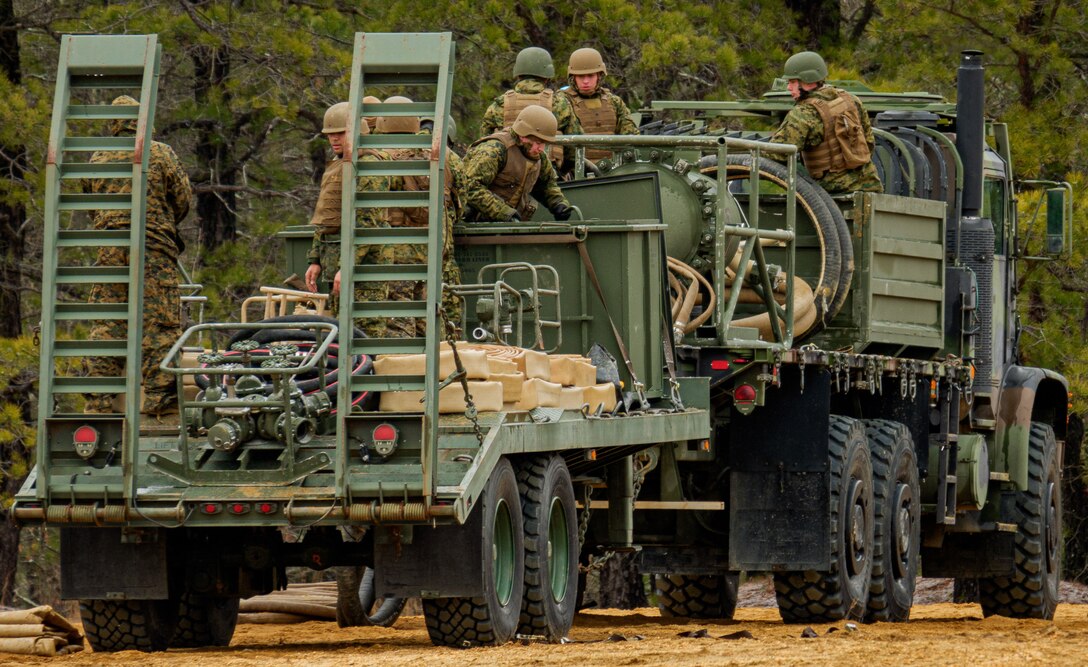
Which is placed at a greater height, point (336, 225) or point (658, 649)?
point (336, 225)

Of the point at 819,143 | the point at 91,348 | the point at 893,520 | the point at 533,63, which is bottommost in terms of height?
the point at 893,520

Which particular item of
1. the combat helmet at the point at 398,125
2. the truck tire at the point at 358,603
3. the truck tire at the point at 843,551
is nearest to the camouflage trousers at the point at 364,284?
the combat helmet at the point at 398,125

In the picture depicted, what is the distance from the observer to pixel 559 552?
36.7 ft

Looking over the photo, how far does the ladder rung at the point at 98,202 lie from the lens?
9602 mm

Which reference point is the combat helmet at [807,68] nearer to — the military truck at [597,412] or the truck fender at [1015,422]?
the military truck at [597,412]

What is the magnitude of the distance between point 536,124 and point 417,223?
94 cm

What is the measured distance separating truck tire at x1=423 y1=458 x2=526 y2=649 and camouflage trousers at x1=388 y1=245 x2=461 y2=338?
Answer: 1217mm

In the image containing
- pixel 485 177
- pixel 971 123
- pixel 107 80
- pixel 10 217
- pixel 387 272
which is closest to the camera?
pixel 387 272

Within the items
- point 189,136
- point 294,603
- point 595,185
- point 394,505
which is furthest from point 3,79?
point 394,505

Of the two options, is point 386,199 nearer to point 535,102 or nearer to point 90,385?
point 90,385

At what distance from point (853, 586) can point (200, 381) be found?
16.6ft

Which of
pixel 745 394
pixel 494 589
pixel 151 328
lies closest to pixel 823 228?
pixel 745 394

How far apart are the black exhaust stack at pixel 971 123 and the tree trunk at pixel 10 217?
7.42 metres

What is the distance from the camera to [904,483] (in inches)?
585
